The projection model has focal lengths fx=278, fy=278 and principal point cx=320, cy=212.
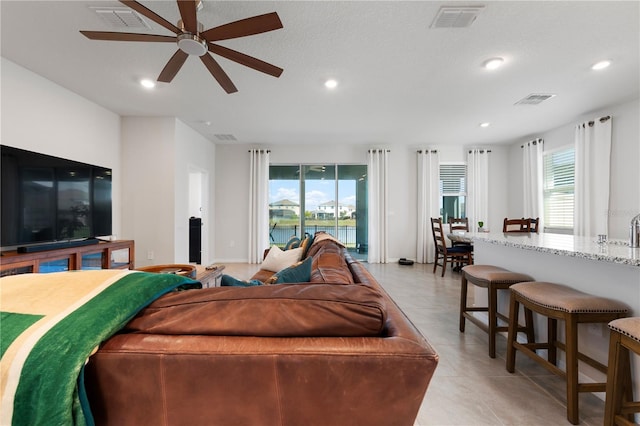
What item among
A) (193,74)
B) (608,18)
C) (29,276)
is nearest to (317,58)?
(193,74)

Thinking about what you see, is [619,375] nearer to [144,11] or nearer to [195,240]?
[144,11]

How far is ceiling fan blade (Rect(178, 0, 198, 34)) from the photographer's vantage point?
1.62 metres

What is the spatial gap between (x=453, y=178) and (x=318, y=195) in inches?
119

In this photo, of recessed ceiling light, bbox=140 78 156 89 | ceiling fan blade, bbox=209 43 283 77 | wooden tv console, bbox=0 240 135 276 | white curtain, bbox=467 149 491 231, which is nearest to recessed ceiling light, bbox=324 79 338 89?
ceiling fan blade, bbox=209 43 283 77

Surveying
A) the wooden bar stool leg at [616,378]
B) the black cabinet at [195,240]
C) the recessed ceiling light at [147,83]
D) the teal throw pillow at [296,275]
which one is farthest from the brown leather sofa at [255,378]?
the black cabinet at [195,240]

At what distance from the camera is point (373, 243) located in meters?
6.00

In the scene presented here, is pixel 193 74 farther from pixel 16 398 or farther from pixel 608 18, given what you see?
pixel 608 18

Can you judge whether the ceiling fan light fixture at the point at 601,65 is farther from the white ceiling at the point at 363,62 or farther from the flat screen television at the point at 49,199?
the flat screen television at the point at 49,199

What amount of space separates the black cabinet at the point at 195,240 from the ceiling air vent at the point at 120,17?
11.1ft

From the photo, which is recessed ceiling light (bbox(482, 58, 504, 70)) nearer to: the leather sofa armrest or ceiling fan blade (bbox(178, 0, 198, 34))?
ceiling fan blade (bbox(178, 0, 198, 34))

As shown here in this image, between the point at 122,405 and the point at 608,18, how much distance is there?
12.0ft

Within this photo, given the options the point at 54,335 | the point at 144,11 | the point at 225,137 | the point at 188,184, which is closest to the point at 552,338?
the point at 54,335

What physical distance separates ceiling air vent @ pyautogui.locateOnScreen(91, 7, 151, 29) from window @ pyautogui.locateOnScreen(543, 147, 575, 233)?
6253 mm

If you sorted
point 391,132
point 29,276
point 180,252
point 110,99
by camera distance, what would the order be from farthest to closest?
Answer: point 391,132 < point 180,252 < point 110,99 < point 29,276
